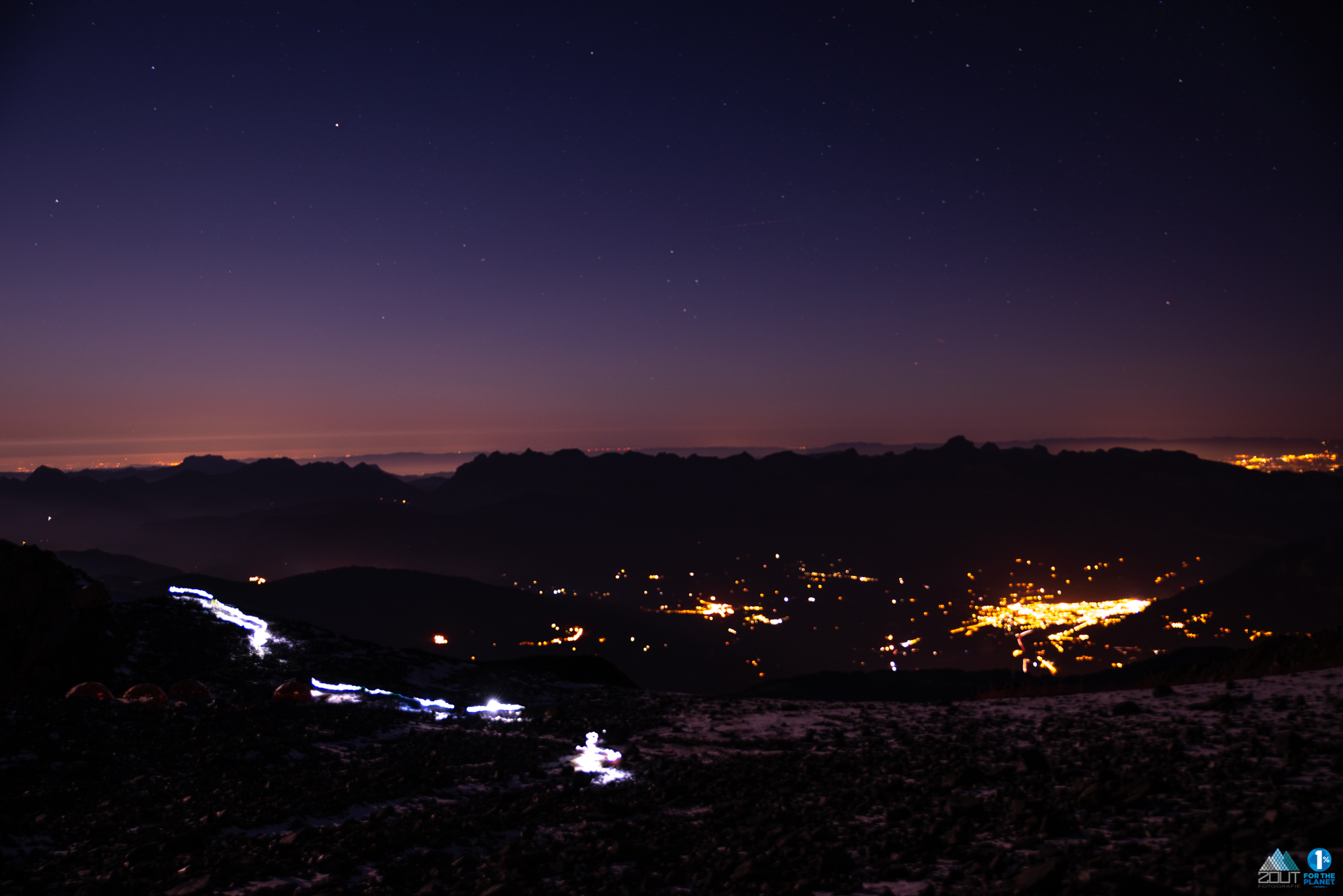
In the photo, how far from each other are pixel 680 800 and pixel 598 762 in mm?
3061

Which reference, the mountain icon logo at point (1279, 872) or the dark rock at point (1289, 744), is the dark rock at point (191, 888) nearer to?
the mountain icon logo at point (1279, 872)

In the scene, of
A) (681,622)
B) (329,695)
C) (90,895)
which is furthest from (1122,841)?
(681,622)

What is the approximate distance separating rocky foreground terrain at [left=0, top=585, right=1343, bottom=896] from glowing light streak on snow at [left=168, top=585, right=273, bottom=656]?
12.3 metres

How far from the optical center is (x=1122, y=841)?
6242 mm

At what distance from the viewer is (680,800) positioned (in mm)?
8992

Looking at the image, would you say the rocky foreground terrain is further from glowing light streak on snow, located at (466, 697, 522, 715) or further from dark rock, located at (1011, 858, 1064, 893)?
glowing light streak on snow, located at (466, 697, 522, 715)

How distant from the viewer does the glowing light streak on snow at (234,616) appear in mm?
25078

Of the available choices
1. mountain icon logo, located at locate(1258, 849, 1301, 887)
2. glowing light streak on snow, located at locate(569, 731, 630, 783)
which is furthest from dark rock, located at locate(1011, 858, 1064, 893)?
glowing light streak on snow, located at locate(569, 731, 630, 783)

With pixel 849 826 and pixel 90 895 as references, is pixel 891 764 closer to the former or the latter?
pixel 849 826

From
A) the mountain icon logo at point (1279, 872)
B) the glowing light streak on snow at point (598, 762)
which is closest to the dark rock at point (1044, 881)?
the mountain icon logo at point (1279, 872)

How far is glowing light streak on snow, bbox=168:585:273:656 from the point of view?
25.1 m

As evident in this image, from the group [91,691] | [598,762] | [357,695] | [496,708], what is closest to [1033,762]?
[598,762]

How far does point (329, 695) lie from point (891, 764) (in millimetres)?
15239

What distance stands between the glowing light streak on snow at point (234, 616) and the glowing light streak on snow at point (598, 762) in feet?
58.0
